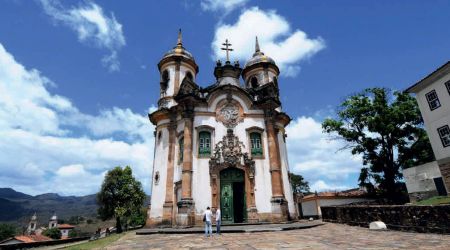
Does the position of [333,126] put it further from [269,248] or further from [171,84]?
[269,248]

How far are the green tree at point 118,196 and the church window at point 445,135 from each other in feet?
110

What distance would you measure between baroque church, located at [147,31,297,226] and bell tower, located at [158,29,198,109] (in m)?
0.19

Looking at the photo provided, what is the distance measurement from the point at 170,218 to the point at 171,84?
1079 cm

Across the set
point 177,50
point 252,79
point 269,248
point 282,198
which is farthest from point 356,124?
point 269,248

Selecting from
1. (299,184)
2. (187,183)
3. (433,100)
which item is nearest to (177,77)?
(187,183)

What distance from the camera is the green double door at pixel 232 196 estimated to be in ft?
60.1

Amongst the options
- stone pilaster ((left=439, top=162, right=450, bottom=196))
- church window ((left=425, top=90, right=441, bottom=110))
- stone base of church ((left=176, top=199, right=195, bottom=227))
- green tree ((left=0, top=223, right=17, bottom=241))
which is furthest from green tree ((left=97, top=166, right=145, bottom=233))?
green tree ((left=0, top=223, right=17, bottom=241))

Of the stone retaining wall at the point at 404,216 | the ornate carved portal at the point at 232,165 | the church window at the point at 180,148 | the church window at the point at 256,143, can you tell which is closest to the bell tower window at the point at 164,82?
the church window at the point at 180,148

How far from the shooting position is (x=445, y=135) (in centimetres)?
1898

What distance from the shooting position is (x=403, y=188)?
1088 inches

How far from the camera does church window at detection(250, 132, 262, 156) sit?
19786 millimetres

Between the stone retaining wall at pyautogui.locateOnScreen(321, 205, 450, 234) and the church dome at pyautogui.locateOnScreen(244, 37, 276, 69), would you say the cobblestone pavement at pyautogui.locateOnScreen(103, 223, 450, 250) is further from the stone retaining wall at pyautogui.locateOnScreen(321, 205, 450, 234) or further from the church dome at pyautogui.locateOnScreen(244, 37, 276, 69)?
the church dome at pyautogui.locateOnScreen(244, 37, 276, 69)

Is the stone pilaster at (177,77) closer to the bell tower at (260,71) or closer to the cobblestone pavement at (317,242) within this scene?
the bell tower at (260,71)

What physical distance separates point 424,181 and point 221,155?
16523mm
